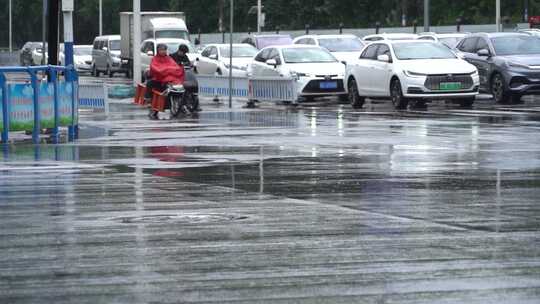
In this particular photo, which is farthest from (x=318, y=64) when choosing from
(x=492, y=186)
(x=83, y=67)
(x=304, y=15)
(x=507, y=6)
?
(x=304, y=15)

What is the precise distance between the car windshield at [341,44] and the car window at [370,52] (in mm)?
7684

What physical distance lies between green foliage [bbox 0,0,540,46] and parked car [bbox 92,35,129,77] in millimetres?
22700

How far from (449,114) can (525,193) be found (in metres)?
15.3

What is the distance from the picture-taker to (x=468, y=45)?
35.3 meters

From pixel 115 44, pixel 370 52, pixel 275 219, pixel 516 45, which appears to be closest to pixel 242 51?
pixel 370 52

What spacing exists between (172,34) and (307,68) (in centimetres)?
2805

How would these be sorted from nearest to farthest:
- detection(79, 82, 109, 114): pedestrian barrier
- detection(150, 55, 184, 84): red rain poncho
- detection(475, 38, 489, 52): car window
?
1. detection(150, 55, 184, 84): red rain poncho
2. detection(79, 82, 109, 114): pedestrian barrier
3. detection(475, 38, 489, 52): car window

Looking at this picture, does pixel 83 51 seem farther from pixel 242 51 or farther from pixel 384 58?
pixel 384 58

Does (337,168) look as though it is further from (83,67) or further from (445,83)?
(83,67)

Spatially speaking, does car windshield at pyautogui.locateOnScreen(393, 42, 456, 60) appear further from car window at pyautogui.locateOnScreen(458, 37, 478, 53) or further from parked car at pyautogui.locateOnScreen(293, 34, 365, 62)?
parked car at pyautogui.locateOnScreen(293, 34, 365, 62)

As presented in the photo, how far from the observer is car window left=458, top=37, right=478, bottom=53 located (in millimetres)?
34938

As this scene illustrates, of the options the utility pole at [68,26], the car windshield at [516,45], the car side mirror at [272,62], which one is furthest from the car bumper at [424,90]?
the utility pole at [68,26]

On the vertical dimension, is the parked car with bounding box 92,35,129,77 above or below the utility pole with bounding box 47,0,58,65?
below

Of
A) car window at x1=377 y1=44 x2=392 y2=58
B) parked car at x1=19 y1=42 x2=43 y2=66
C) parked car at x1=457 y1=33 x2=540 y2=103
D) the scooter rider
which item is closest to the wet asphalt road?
the scooter rider
